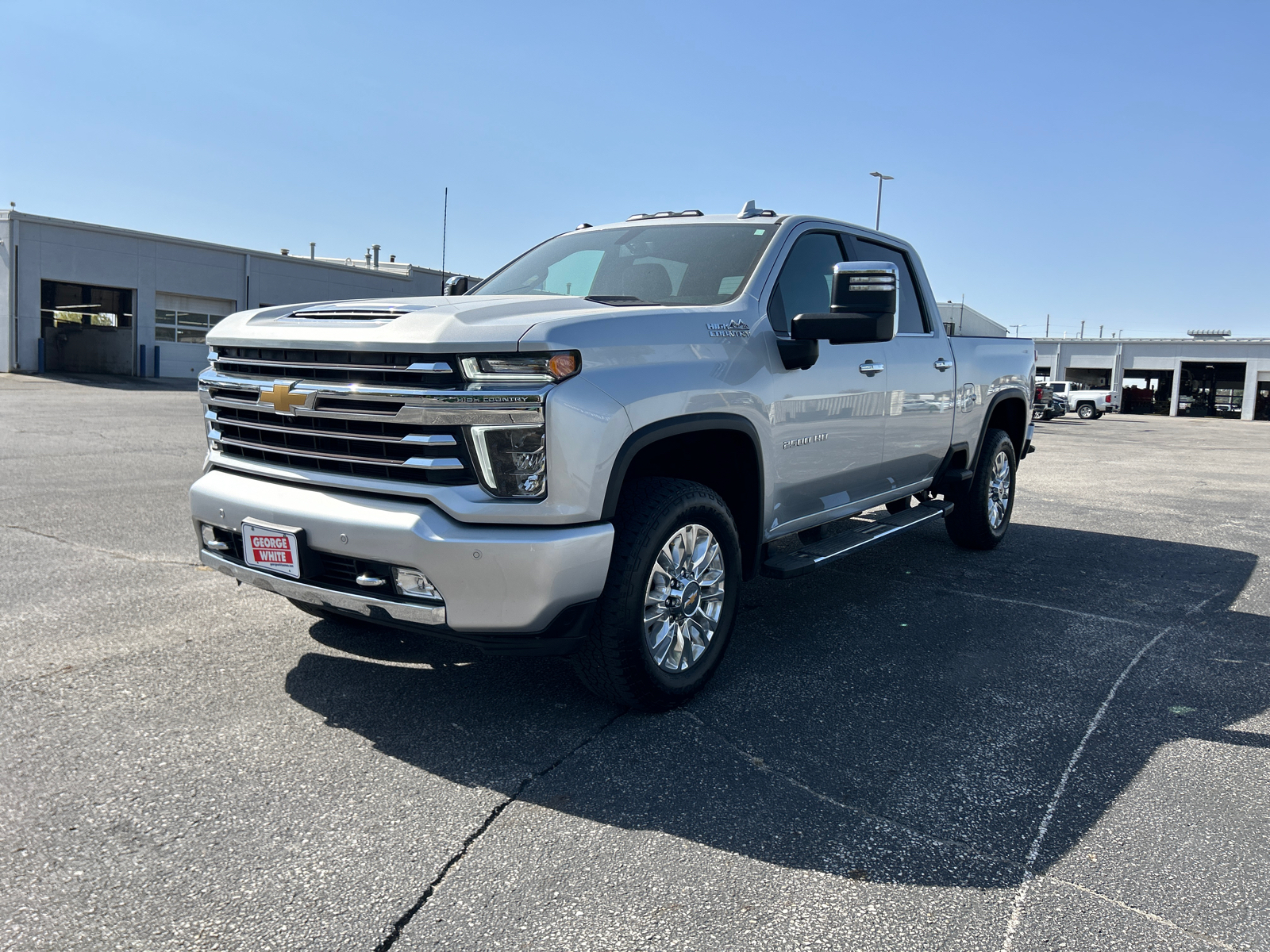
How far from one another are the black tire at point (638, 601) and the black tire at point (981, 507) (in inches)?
142

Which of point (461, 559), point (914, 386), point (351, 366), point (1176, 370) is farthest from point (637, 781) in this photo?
point (1176, 370)

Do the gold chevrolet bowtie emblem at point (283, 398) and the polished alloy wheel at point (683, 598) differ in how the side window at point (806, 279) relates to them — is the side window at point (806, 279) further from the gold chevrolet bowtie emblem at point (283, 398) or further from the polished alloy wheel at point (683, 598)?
the gold chevrolet bowtie emblem at point (283, 398)

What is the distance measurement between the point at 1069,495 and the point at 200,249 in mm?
31841

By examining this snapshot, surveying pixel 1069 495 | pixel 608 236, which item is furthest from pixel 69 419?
pixel 1069 495

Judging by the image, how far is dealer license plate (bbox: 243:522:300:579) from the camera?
3.28m

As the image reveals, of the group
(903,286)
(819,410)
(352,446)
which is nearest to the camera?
(352,446)

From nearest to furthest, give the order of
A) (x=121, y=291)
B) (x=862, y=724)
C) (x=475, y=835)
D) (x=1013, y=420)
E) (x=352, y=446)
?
(x=475, y=835) → (x=352, y=446) → (x=862, y=724) → (x=1013, y=420) → (x=121, y=291)

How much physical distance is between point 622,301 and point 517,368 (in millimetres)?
1044

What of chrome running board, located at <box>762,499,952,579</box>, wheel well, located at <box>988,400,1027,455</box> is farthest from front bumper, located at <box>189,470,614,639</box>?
wheel well, located at <box>988,400,1027,455</box>

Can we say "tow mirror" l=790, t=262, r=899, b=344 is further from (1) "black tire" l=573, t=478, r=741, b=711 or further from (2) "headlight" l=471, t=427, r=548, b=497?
(2) "headlight" l=471, t=427, r=548, b=497

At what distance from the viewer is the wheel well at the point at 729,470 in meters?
3.91

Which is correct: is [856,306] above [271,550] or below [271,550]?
above

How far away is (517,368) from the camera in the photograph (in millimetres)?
3051

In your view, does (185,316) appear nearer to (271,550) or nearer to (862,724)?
(271,550)
